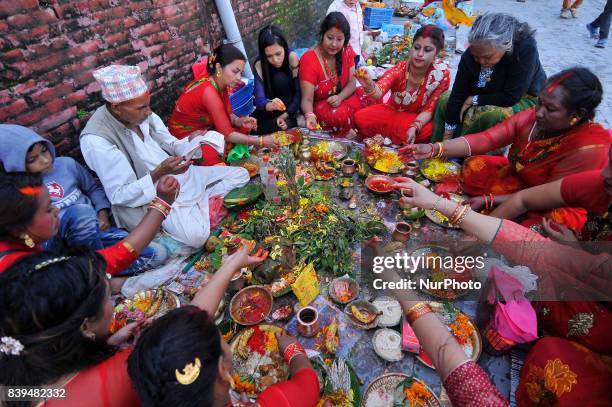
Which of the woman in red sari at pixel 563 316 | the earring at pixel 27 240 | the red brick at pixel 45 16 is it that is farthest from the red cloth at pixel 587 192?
the red brick at pixel 45 16

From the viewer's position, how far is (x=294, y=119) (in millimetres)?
5277

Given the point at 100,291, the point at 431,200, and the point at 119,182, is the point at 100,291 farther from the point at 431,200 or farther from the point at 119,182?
the point at 431,200

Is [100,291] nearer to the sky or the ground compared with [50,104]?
nearer to the ground

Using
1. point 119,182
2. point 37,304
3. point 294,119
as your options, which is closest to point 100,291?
point 37,304

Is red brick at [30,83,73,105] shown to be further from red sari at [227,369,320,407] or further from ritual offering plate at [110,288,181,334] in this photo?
red sari at [227,369,320,407]

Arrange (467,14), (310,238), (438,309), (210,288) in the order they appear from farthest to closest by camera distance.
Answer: (467,14), (310,238), (438,309), (210,288)

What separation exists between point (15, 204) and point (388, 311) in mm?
2517

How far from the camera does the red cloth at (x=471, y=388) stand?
1.41m

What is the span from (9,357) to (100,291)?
0.41m

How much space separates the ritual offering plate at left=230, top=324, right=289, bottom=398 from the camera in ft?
6.67

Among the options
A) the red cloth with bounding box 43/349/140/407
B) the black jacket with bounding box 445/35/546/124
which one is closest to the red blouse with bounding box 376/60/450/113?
the black jacket with bounding box 445/35/546/124

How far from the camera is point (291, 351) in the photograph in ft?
6.52

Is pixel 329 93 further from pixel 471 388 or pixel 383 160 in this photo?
pixel 471 388

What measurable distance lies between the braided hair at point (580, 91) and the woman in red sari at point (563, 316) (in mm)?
769
